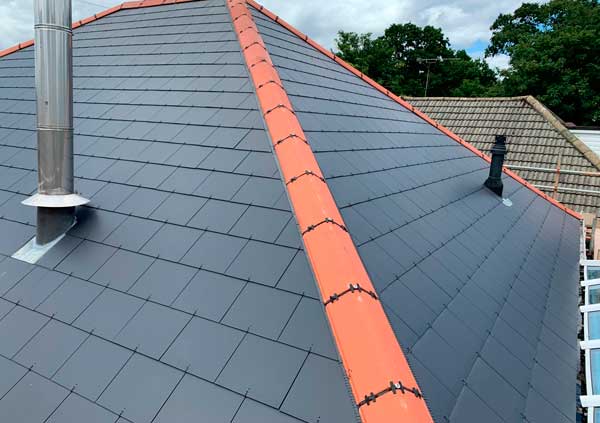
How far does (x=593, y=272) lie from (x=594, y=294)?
0.97m

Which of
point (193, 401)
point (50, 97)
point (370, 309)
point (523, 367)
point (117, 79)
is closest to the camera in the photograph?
point (193, 401)

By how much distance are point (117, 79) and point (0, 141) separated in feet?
6.41

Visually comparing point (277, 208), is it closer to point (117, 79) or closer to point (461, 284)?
point (461, 284)

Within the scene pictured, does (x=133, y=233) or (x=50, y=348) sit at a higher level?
(x=133, y=233)

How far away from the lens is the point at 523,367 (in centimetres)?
394

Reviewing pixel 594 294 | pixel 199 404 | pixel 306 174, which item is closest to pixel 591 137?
pixel 594 294

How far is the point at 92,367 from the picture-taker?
2.90 meters

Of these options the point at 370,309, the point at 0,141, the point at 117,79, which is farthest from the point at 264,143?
the point at 0,141

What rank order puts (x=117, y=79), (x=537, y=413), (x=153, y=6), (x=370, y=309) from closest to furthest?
(x=370, y=309) → (x=537, y=413) → (x=117, y=79) → (x=153, y=6)

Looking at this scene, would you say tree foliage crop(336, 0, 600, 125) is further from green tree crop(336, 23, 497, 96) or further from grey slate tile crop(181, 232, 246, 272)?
grey slate tile crop(181, 232, 246, 272)

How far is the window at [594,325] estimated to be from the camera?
5.32 m

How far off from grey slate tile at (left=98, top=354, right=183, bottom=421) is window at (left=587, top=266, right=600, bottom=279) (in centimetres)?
712

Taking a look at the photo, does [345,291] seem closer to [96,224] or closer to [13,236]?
[96,224]

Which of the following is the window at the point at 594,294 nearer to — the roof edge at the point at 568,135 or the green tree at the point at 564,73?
the roof edge at the point at 568,135
